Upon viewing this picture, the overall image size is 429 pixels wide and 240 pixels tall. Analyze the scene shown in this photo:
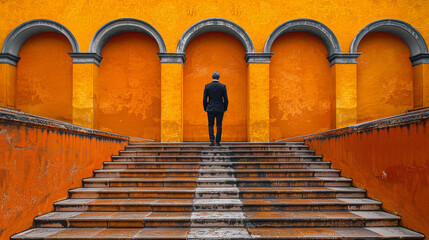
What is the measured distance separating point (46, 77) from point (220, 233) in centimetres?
950

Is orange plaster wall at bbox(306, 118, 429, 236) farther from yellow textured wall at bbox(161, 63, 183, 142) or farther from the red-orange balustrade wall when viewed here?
yellow textured wall at bbox(161, 63, 183, 142)

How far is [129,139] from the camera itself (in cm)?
716

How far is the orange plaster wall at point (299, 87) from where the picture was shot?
384 inches

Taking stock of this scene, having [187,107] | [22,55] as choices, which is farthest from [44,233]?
[22,55]

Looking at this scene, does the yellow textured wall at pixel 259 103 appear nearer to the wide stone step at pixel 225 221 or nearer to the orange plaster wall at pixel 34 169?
the wide stone step at pixel 225 221

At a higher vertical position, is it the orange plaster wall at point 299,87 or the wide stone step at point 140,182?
the orange plaster wall at point 299,87

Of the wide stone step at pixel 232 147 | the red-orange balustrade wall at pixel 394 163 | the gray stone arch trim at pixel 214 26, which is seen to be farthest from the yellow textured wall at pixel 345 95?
the red-orange balustrade wall at pixel 394 163

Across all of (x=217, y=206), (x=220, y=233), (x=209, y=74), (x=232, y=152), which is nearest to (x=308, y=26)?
(x=209, y=74)

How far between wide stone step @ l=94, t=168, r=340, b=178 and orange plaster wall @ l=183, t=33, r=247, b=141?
467cm

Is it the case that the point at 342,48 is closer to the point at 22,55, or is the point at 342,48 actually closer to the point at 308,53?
the point at 308,53

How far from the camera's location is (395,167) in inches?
146

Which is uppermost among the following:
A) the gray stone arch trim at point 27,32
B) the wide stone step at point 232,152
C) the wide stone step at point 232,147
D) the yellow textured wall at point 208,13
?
the yellow textured wall at point 208,13

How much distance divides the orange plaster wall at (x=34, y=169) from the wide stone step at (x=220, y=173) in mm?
723

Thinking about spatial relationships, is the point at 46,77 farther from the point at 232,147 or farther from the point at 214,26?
the point at 232,147
